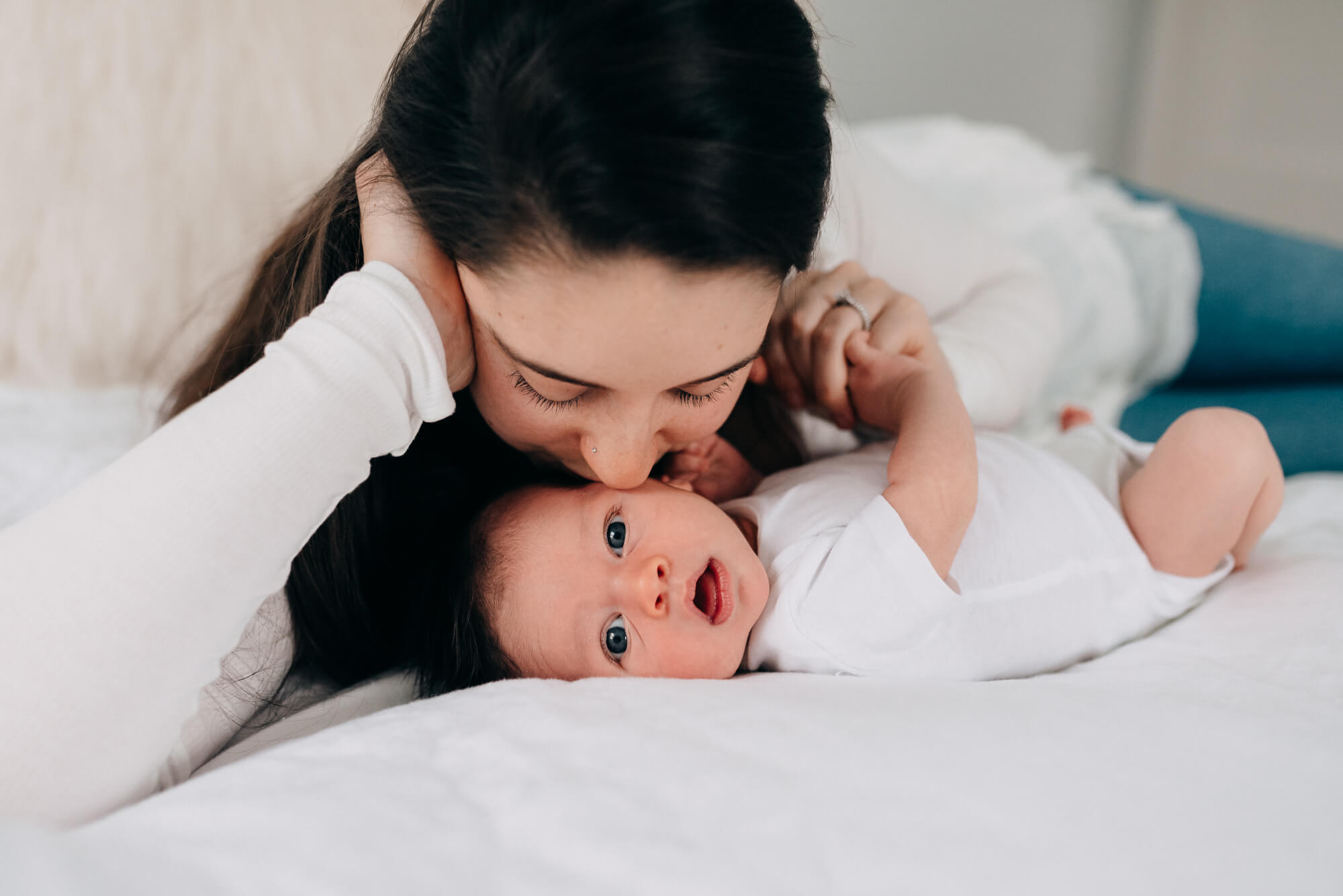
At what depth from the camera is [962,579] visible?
32.9 inches

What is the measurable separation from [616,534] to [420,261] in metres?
0.31

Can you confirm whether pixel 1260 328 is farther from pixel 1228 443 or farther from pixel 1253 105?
pixel 1253 105

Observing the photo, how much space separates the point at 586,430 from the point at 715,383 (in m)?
0.11

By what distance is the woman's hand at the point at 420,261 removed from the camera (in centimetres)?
69

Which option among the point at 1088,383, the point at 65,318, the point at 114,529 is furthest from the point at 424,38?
the point at 1088,383

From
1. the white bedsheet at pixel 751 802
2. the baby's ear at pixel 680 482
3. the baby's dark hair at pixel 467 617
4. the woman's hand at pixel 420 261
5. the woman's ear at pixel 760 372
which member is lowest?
the baby's dark hair at pixel 467 617

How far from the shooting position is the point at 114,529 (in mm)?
568

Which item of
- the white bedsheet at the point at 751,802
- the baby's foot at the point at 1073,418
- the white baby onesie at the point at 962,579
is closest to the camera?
the white bedsheet at the point at 751,802

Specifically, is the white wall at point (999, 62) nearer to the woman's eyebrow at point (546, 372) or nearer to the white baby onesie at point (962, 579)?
the white baby onesie at point (962, 579)

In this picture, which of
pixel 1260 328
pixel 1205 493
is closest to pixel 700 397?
pixel 1205 493

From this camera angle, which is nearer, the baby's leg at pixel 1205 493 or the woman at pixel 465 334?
the woman at pixel 465 334

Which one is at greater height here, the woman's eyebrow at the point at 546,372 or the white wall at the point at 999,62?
the white wall at the point at 999,62

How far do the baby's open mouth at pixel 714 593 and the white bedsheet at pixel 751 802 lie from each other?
0.52ft

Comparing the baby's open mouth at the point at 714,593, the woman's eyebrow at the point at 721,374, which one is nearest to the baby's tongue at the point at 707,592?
the baby's open mouth at the point at 714,593
